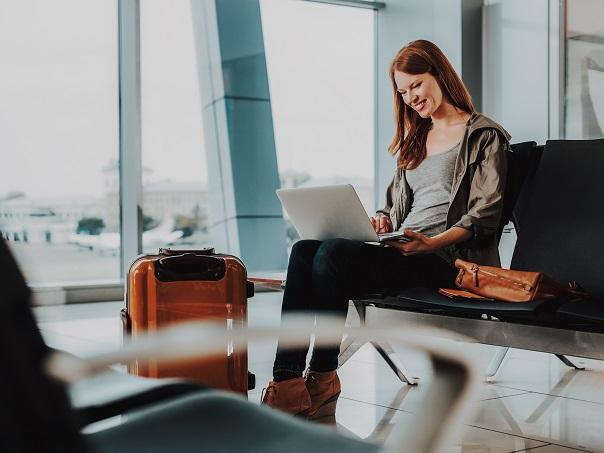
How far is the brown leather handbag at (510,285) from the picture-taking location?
7.14 ft

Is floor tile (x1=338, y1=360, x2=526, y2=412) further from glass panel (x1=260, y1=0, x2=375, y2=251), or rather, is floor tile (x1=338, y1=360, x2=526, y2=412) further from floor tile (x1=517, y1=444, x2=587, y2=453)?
glass panel (x1=260, y1=0, x2=375, y2=251)

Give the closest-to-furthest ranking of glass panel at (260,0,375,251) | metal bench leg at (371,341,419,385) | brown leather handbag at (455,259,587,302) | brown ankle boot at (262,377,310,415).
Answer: brown leather handbag at (455,259,587,302)
brown ankle boot at (262,377,310,415)
metal bench leg at (371,341,419,385)
glass panel at (260,0,375,251)

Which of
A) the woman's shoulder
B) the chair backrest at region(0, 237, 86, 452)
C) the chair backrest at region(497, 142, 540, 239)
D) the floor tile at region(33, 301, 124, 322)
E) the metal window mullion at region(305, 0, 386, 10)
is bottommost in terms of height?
the floor tile at region(33, 301, 124, 322)

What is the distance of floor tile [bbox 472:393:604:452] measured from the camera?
2.21 meters

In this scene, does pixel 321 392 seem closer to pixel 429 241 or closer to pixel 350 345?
pixel 350 345

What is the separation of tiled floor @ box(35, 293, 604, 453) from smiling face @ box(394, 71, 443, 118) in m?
0.86

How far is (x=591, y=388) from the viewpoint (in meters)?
2.90

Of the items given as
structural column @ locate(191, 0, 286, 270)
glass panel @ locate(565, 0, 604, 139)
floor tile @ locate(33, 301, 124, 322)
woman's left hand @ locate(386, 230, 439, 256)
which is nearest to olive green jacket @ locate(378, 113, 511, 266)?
woman's left hand @ locate(386, 230, 439, 256)

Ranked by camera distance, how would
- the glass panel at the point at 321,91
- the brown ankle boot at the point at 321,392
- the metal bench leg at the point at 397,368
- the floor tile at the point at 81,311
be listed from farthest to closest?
the glass panel at the point at 321,91 → the floor tile at the point at 81,311 → the metal bench leg at the point at 397,368 → the brown ankle boot at the point at 321,392

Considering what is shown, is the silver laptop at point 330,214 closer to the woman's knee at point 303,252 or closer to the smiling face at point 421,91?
the woman's knee at point 303,252

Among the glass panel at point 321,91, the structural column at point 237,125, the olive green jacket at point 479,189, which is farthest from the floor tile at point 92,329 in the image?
the glass panel at point 321,91

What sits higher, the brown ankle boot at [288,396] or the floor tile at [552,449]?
the brown ankle boot at [288,396]

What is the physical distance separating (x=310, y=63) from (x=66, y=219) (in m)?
2.45

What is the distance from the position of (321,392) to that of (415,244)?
52 centimetres
